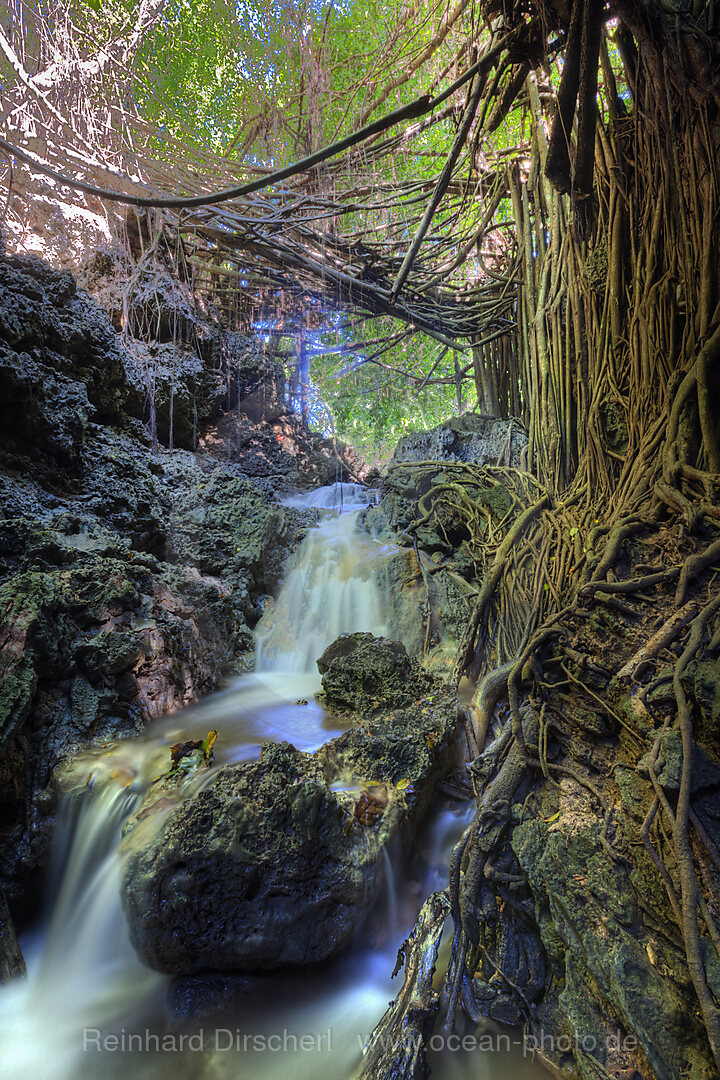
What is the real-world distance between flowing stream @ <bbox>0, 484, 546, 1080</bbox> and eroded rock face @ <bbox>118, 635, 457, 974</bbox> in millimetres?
110

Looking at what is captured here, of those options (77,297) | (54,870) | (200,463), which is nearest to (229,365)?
(200,463)

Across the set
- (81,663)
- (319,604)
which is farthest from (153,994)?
(319,604)

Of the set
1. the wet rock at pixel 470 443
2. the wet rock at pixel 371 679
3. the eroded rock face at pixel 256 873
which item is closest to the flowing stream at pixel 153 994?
the eroded rock face at pixel 256 873

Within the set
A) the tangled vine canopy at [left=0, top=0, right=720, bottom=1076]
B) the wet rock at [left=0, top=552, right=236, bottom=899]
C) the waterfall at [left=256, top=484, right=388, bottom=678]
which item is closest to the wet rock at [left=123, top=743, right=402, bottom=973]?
the tangled vine canopy at [left=0, top=0, right=720, bottom=1076]

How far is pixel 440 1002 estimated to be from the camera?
1682mm

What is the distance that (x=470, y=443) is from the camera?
6.16 meters

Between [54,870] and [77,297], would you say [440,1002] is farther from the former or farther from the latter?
[77,297]

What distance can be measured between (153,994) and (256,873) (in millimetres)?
597

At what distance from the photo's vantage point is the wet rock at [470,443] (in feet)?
18.6

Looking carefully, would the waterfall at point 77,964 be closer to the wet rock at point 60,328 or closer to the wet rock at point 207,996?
the wet rock at point 207,996

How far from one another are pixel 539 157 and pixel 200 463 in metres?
5.23

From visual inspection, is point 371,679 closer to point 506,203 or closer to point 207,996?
point 207,996

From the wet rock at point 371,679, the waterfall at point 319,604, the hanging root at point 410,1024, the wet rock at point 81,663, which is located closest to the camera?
the hanging root at point 410,1024

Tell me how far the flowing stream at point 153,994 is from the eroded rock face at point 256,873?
11 cm
